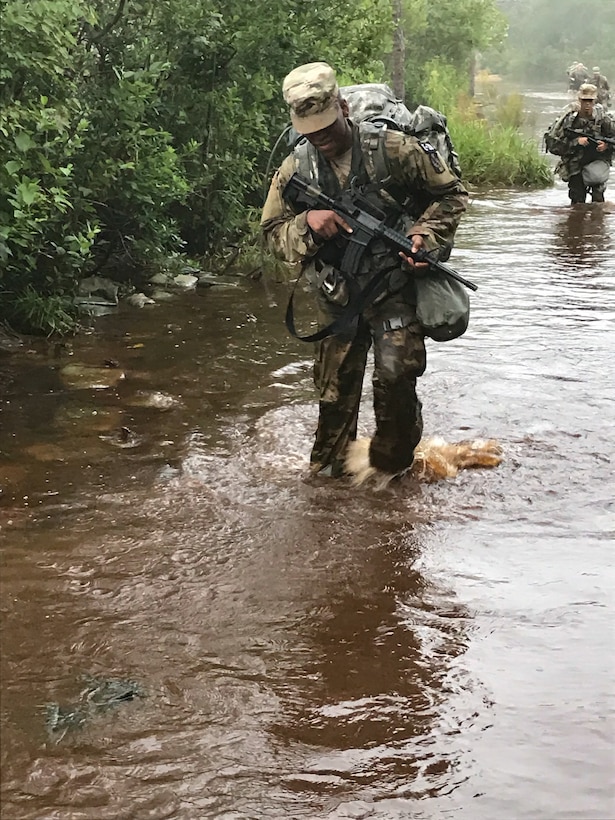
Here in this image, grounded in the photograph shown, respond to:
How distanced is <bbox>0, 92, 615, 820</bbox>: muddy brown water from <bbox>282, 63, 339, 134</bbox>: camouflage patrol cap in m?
1.80

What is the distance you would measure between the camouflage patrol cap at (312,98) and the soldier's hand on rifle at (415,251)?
628 millimetres

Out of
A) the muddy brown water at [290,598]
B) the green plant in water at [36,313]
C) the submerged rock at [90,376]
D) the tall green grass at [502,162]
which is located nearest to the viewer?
the muddy brown water at [290,598]

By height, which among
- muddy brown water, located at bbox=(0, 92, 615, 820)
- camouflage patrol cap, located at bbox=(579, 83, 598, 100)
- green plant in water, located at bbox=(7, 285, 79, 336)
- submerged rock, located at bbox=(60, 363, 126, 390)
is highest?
camouflage patrol cap, located at bbox=(579, 83, 598, 100)

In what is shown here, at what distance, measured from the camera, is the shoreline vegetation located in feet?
19.5

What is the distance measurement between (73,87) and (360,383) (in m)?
3.14

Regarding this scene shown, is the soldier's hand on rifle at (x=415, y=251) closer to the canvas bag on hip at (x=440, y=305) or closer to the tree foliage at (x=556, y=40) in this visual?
the canvas bag on hip at (x=440, y=305)

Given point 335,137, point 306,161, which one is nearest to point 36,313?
point 306,161

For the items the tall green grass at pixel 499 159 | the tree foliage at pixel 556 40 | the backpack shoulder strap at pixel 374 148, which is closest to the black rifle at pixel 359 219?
the backpack shoulder strap at pixel 374 148

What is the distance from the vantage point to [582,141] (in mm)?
13375

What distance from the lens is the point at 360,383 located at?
491 centimetres

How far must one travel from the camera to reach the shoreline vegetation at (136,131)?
5941 mm

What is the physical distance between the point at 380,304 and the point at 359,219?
42 centimetres

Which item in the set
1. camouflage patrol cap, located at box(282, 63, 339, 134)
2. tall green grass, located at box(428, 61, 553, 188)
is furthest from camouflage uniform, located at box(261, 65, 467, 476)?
tall green grass, located at box(428, 61, 553, 188)

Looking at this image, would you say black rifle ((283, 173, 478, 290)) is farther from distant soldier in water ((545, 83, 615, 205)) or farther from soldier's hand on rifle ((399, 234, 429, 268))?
distant soldier in water ((545, 83, 615, 205))
